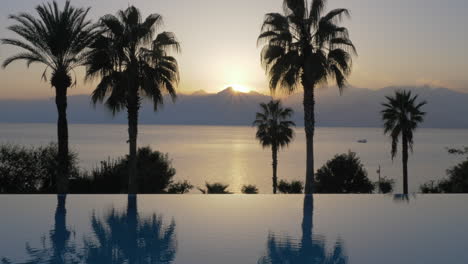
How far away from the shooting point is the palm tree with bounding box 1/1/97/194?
60.7ft

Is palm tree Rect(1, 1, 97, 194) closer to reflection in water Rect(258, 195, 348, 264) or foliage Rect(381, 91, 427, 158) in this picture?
reflection in water Rect(258, 195, 348, 264)

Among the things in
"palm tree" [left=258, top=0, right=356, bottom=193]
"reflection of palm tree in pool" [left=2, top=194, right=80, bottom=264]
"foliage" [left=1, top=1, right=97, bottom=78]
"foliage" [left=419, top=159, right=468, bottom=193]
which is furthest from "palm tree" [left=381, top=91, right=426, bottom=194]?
"reflection of palm tree in pool" [left=2, top=194, right=80, bottom=264]

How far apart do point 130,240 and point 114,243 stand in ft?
1.52

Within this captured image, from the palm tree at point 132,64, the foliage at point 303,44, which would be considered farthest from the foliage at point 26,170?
the foliage at point 303,44

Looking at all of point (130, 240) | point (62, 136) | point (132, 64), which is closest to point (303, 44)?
point (132, 64)

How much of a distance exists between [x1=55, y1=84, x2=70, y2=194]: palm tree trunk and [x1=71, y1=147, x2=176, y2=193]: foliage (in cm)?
536

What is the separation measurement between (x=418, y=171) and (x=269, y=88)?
250 feet

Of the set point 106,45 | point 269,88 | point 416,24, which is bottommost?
point 269,88

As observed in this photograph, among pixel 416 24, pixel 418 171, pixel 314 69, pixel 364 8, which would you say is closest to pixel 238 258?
pixel 314 69

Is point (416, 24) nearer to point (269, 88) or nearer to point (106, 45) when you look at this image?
point (269, 88)

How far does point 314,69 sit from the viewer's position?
18672 millimetres

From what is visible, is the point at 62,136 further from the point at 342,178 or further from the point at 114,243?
the point at 342,178

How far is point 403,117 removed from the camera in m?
31.6

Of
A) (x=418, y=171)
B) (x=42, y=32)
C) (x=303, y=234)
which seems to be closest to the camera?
(x=303, y=234)
